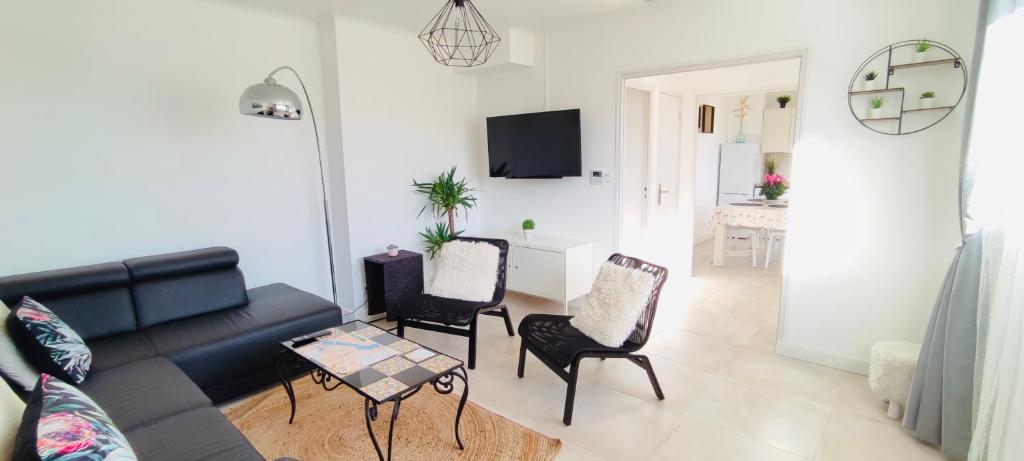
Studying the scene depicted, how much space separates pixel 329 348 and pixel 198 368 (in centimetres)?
77

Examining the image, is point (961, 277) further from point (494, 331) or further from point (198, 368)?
point (198, 368)

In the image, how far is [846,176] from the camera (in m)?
2.93

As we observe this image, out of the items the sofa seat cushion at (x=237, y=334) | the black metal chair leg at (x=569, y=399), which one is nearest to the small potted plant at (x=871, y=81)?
the black metal chair leg at (x=569, y=399)

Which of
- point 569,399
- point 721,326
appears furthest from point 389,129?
point 721,326

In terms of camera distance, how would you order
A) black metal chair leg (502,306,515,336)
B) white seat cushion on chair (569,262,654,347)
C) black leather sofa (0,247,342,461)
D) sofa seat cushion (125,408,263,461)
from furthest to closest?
1. black metal chair leg (502,306,515,336)
2. white seat cushion on chair (569,262,654,347)
3. black leather sofa (0,247,342,461)
4. sofa seat cushion (125,408,263,461)

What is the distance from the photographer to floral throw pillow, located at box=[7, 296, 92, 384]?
2.05 m

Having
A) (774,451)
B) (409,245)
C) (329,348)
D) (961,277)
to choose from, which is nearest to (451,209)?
(409,245)

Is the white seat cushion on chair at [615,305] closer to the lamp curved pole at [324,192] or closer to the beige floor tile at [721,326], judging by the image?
the beige floor tile at [721,326]

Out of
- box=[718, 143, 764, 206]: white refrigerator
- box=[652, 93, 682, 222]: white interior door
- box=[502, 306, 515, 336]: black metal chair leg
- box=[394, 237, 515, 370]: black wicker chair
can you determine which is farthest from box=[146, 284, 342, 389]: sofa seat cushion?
box=[718, 143, 764, 206]: white refrigerator

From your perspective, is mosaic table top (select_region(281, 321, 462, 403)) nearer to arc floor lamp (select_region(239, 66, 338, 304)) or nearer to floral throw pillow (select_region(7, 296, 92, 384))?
floral throw pillow (select_region(7, 296, 92, 384))

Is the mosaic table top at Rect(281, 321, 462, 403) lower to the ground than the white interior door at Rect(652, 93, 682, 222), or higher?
lower

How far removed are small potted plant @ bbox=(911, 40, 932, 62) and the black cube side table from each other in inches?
142

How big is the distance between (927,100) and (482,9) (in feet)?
9.55

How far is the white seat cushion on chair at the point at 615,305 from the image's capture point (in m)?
2.67
